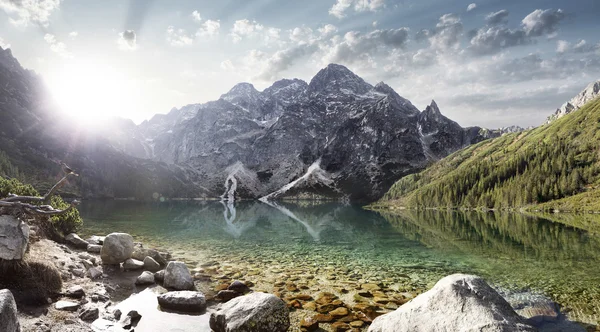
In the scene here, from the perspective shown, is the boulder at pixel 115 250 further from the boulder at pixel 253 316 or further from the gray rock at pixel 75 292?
the boulder at pixel 253 316

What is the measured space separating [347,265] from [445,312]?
19.9 meters

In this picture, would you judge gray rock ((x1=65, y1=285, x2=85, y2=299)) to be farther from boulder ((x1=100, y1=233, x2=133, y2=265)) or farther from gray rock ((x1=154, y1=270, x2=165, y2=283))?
boulder ((x1=100, y1=233, x2=133, y2=265))

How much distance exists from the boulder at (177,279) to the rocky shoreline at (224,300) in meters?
0.07

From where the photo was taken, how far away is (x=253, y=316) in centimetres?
1433

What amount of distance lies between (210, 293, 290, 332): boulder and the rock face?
4.58 m

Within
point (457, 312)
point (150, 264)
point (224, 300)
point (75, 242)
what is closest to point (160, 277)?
point (150, 264)

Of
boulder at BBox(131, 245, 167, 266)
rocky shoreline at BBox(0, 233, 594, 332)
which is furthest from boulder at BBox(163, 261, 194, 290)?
boulder at BBox(131, 245, 167, 266)

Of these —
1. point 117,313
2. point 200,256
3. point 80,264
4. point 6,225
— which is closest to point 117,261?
point 80,264

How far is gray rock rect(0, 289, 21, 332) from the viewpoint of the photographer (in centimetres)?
964

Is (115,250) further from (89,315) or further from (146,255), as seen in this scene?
(89,315)

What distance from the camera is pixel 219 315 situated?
49.0 feet

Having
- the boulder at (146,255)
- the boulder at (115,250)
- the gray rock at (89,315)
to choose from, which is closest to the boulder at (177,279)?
the gray rock at (89,315)

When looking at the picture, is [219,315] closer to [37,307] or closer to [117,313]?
[117,313]

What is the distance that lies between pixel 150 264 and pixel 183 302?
1073 centimetres
